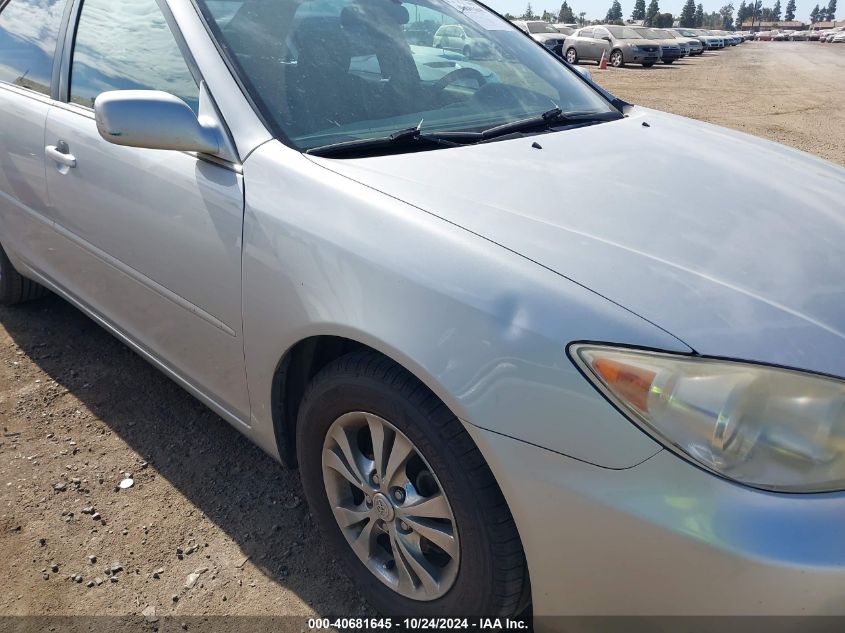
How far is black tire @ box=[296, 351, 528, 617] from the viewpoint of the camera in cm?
144

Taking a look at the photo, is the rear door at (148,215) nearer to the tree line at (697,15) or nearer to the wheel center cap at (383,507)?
the wheel center cap at (383,507)

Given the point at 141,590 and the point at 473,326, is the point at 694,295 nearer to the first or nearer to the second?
the point at 473,326

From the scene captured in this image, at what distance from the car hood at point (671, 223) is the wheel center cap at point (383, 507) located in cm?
71

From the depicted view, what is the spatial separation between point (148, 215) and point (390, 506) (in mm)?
1153

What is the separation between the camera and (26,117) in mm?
2787

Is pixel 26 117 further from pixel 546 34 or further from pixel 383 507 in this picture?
pixel 546 34

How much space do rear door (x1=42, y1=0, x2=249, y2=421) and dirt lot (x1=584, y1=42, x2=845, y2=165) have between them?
725 cm

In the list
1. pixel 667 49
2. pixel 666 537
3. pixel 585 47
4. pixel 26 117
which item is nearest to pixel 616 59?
pixel 585 47

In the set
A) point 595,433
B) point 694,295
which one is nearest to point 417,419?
point 595,433

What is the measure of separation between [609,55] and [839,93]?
11.0m

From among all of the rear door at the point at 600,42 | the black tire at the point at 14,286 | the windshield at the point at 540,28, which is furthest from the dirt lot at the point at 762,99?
the black tire at the point at 14,286

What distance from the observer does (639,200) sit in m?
1.74

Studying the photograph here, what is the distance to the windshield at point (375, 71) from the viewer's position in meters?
2.01

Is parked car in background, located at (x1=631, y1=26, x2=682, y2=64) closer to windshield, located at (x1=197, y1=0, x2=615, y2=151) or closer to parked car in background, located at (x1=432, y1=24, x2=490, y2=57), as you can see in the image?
parked car in background, located at (x1=432, y1=24, x2=490, y2=57)
